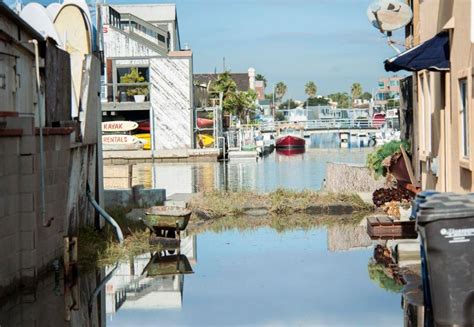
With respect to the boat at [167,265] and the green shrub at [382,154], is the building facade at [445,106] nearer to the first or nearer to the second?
the green shrub at [382,154]

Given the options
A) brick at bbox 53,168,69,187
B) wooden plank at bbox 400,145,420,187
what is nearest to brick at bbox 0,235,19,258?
brick at bbox 53,168,69,187

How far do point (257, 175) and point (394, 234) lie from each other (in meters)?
29.7

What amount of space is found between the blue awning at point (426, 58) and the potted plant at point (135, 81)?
1866 inches

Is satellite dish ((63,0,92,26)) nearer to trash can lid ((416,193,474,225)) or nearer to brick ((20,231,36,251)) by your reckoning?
brick ((20,231,36,251))

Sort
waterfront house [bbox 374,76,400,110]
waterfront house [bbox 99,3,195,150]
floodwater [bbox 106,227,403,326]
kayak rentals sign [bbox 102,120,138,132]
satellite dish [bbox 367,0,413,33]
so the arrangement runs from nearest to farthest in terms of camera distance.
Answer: floodwater [bbox 106,227,403,326]
satellite dish [bbox 367,0,413,33]
kayak rentals sign [bbox 102,120,138,132]
waterfront house [bbox 99,3,195,150]
waterfront house [bbox 374,76,400,110]

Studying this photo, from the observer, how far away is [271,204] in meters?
22.4

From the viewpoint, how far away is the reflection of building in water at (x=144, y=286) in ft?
37.4

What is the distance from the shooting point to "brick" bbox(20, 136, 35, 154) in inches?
487

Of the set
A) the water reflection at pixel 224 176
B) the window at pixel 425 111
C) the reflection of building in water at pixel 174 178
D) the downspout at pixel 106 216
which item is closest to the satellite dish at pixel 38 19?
the downspout at pixel 106 216

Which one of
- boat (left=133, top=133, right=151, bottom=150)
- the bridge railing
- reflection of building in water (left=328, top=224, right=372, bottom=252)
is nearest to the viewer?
reflection of building in water (left=328, top=224, right=372, bottom=252)

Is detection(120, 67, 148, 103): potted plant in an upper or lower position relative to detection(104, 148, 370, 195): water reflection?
upper

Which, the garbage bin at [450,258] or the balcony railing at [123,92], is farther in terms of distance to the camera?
the balcony railing at [123,92]

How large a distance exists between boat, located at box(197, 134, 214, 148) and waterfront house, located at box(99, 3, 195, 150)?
9.12ft

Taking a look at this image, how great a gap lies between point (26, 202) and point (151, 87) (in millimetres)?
50027
